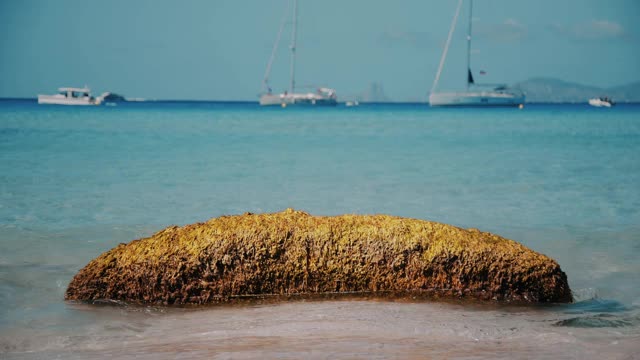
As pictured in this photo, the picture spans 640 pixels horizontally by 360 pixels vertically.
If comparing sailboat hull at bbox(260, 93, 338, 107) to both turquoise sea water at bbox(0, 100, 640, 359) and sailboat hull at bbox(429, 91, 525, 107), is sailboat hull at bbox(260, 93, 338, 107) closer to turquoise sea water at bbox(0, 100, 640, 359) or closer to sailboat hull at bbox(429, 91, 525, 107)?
sailboat hull at bbox(429, 91, 525, 107)

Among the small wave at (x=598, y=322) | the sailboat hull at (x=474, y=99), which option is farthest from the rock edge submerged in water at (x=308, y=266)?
the sailboat hull at (x=474, y=99)

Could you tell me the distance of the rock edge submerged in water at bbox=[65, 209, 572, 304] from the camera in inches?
251

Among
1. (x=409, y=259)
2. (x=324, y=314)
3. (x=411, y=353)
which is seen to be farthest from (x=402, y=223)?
(x=411, y=353)

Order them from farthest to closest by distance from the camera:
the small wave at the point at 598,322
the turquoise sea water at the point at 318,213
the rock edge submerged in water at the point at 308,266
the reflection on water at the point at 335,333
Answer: the rock edge submerged in water at the point at 308,266
the small wave at the point at 598,322
the turquoise sea water at the point at 318,213
the reflection on water at the point at 335,333

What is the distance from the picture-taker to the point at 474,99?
370ft

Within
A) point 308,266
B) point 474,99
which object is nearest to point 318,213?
point 308,266

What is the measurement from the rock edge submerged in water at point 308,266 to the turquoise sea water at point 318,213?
221 millimetres

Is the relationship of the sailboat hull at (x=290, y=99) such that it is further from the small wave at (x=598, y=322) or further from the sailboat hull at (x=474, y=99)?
the small wave at (x=598, y=322)

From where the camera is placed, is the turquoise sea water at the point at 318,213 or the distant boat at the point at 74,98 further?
the distant boat at the point at 74,98

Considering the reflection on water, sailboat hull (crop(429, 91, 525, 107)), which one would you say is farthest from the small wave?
sailboat hull (crop(429, 91, 525, 107))

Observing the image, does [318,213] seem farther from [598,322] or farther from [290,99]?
[290,99]

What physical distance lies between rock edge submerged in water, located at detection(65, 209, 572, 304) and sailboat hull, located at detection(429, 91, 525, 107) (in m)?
108

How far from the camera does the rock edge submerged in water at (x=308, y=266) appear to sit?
20.9ft

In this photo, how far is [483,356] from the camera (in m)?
5.13
